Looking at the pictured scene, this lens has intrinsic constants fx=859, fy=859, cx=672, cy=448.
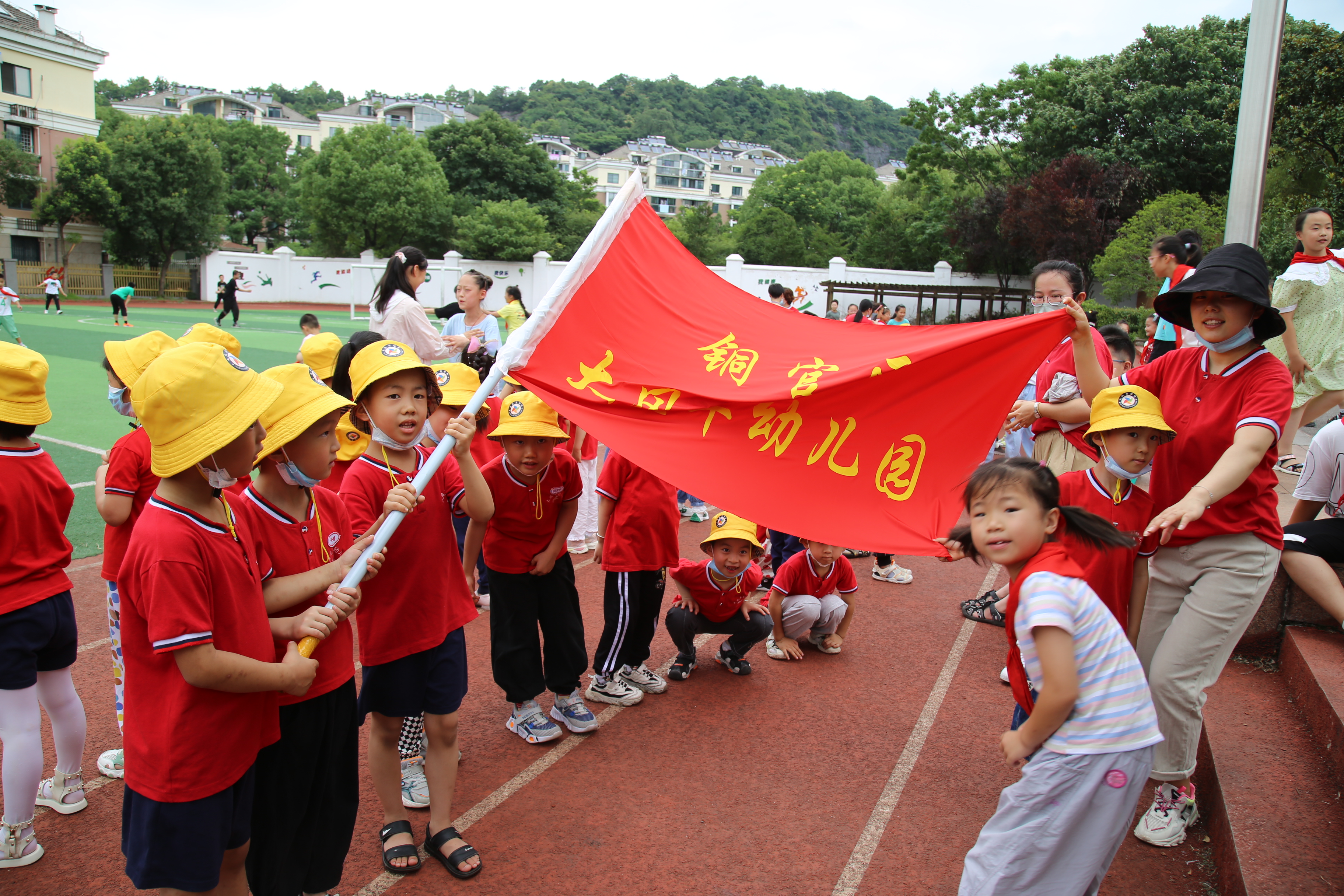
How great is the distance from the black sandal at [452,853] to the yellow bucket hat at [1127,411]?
295 cm

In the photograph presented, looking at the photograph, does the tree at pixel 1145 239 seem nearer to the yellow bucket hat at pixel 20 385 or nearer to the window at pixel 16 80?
the yellow bucket hat at pixel 20 385

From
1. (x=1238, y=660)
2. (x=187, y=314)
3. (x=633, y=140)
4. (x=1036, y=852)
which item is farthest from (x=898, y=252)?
(x=633, y=140)

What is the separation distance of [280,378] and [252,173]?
75905mm

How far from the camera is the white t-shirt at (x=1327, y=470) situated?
4793 mm

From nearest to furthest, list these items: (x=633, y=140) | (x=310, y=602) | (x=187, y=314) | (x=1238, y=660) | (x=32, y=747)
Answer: (x=310, y=602) → (x=32, y=747) → (x=1238, y=660) → (x=187, y=314) → (x=633, y=140)

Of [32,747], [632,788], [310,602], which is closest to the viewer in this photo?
[310,602]

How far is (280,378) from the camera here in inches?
103

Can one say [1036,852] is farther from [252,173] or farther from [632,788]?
[252,173]

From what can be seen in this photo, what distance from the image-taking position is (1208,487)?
3018 millimetres

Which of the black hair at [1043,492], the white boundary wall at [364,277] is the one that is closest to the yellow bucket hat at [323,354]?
the black hair at [1043,492]

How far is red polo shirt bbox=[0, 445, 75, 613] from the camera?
312 cm

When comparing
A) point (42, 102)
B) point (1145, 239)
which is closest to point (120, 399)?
point (1145, 239)

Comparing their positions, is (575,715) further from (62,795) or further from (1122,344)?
(1122,344)

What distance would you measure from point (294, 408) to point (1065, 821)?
8.39 feet
